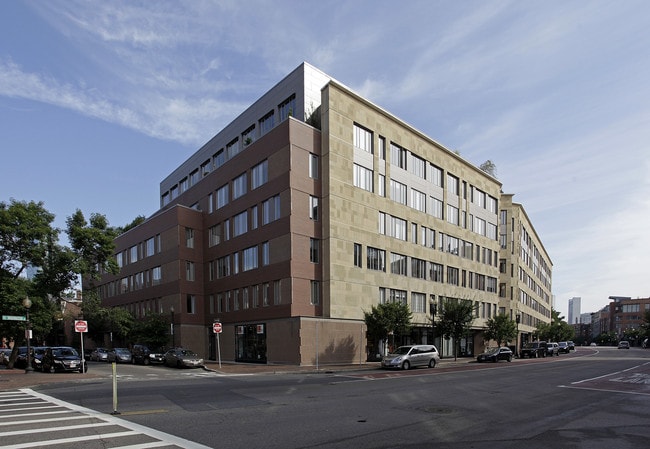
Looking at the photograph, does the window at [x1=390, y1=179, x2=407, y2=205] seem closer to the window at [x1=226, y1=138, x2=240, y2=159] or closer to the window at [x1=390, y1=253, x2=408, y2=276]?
the window at [x1=390, y1=253, x2=408, y2=276]

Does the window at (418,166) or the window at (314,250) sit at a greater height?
the window at (418,166)

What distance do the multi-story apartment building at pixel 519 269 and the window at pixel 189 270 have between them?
39337 millimetres

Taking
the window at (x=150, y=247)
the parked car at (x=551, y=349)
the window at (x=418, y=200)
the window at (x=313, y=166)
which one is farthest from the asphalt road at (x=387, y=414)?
→ the parked car at (x=551, y=349)

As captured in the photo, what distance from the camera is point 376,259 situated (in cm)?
4097

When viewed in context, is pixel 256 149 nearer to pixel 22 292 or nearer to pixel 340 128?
pixel 340 128

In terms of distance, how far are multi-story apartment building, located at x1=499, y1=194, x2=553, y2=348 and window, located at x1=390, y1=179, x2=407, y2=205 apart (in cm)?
2479

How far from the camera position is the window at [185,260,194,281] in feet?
159

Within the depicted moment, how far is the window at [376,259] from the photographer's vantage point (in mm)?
40156

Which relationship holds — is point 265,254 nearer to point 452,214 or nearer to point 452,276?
point 452,276

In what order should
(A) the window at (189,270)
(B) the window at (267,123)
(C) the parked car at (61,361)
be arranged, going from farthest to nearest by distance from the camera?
1. (A) the window at (189,270)
2. (B) the window at (267,123)
3. (C) the parked car at (61,361)

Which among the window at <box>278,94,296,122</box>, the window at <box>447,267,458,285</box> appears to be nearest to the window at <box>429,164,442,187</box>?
the window at <box>447,267,458,285</box>

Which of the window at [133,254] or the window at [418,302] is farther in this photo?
the window at [133,254]

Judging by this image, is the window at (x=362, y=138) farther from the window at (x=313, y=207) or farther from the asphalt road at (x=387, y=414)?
the asphalt road at (x=387, y=414)

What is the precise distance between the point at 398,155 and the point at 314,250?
14.2 m
